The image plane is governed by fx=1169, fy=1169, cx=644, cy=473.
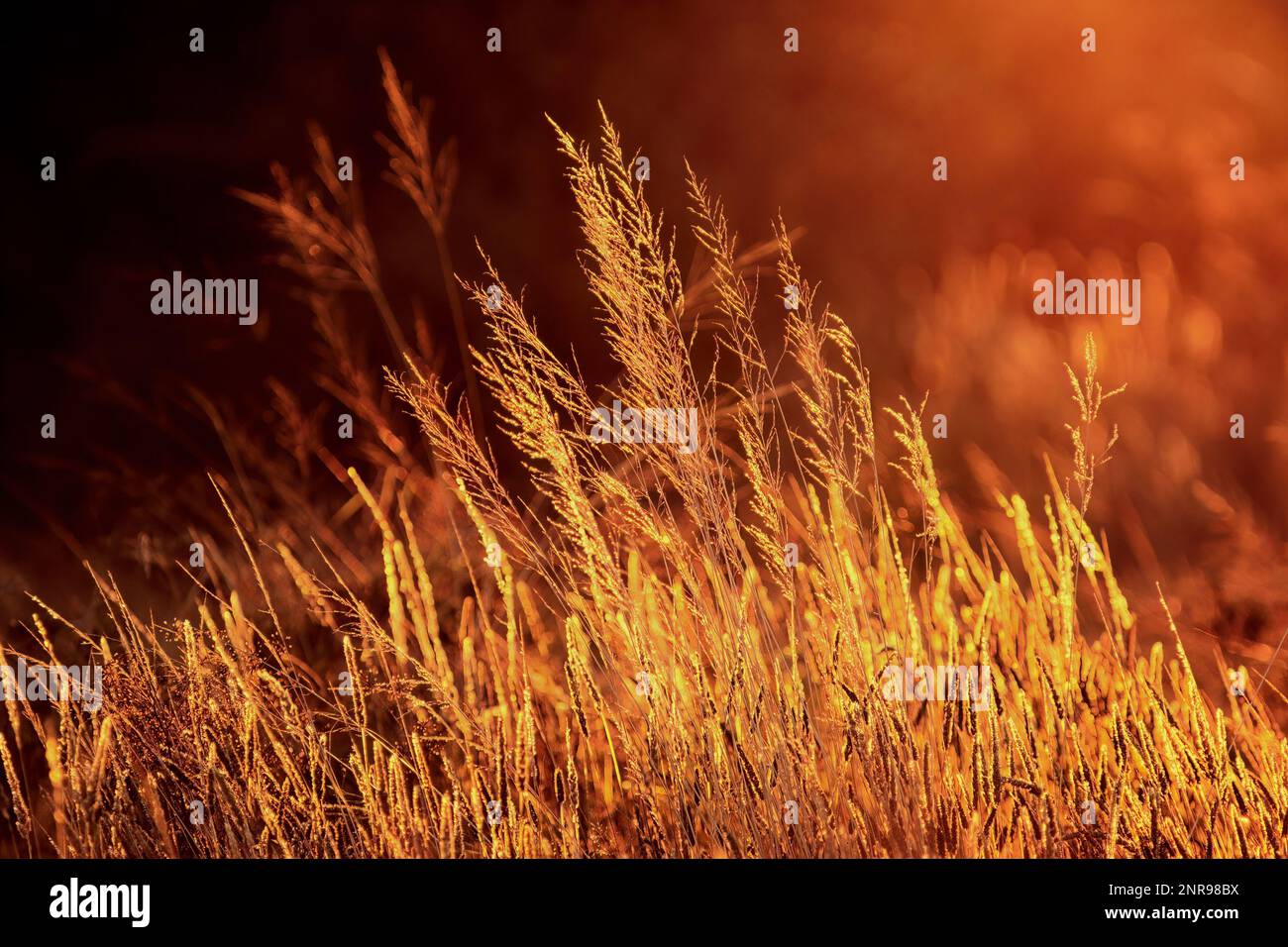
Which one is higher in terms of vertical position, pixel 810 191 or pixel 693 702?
pixel 810 191

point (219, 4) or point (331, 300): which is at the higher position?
point (219, 4)

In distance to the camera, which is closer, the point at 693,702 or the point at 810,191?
the point at 693,702

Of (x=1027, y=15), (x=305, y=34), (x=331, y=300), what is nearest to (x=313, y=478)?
(x=331, y=300)

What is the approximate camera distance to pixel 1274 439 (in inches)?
117

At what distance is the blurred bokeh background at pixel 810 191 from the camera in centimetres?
297

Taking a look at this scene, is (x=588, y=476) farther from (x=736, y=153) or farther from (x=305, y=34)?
(x=305, y=34)

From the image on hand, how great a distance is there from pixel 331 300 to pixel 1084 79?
6.81ft

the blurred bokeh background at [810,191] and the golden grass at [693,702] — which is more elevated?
the blurred bokeh background at [810,191]

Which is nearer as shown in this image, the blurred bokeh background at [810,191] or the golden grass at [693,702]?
the golden grass at [693,702]

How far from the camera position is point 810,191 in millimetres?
3211

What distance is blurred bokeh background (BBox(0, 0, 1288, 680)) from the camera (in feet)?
9.73
